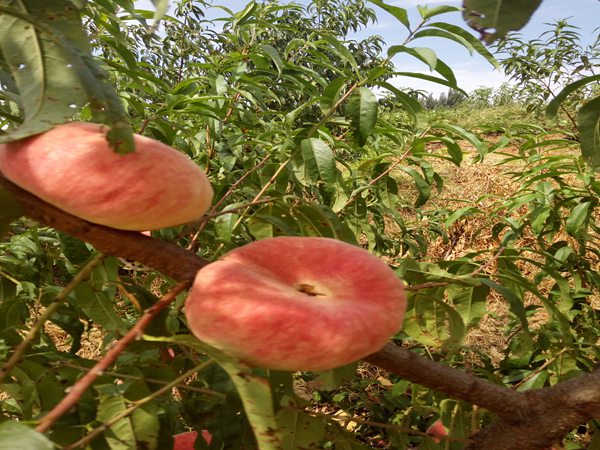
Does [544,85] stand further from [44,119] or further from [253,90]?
[44,119]

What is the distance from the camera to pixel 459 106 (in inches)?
443

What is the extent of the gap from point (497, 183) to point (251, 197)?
15.8 feet

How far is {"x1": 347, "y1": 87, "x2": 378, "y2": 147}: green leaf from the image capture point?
1.00 metres

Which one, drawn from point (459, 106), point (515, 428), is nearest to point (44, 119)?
point (515, 428)

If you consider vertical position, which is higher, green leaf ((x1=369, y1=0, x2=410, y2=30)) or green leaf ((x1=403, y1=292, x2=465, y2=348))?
green leaf ((x1=369, y1=0, x2=410, y2=30))

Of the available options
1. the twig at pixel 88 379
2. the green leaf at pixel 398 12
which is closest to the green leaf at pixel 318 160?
the green leaf at pixel 398 12

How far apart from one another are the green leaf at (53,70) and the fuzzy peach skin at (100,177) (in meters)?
0.02

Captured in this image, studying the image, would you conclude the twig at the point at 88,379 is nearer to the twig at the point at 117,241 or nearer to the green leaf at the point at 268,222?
the twig at the point at 117,241

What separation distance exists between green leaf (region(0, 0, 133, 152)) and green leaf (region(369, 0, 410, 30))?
0.61 metres

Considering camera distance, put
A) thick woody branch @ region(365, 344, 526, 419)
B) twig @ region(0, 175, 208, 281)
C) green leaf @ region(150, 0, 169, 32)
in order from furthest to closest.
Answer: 1. thick woody branch @ region(365, 344, 526, 419)
2. twig @ region(0, 175, 208, 281)
3. green leaf @ region(150, 0, 169, 32)

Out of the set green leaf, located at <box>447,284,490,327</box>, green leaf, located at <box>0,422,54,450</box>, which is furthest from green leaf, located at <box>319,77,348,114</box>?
green leaf, located at <box>0,422,54,450</box>

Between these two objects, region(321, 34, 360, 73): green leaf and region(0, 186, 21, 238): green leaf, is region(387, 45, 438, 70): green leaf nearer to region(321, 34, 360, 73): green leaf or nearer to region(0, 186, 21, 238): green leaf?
region(321, 34, 360, 73): green leaf

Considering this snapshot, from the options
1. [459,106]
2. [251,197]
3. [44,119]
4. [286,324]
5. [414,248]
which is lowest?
[459,106]

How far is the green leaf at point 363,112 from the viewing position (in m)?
1.00
